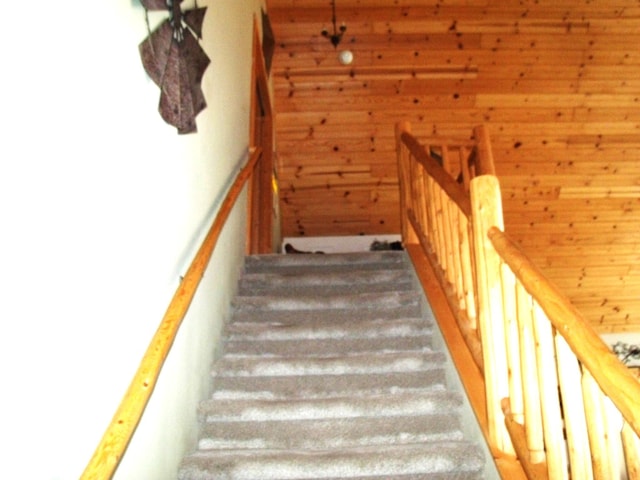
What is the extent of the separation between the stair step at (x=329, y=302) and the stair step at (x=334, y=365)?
549 millimetres

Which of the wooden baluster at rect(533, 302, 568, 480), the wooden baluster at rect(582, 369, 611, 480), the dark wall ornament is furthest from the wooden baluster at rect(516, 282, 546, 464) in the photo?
the dark wall ornament

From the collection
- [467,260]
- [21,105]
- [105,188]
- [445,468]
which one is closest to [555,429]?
[445,468]

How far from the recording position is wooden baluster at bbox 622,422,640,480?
1.00 m

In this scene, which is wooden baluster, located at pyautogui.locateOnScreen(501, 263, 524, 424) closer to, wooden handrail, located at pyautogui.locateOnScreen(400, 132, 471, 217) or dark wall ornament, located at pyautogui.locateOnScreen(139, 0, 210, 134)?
wooden handrail, located at pyautogui.locateOnScreen(400, 132, 471, 217)

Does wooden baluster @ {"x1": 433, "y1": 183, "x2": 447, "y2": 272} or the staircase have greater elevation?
wooden baluster @ {"x1": 433, "y1": 183, "x2": 447, "y2": 272}

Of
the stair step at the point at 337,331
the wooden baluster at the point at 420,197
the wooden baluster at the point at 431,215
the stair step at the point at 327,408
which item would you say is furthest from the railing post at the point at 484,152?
the stair step at the point at 327,408

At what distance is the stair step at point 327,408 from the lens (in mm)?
2316

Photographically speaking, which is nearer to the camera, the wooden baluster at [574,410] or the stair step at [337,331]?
the wooden baluster at [574,410]

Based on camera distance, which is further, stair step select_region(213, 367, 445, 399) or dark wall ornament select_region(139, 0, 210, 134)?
stair step select_region(213, 367, 445, 399)

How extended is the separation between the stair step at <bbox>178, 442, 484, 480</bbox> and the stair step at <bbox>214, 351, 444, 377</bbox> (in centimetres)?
60

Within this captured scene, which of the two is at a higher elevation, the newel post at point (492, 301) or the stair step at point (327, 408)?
the newel post at point (492, 301)

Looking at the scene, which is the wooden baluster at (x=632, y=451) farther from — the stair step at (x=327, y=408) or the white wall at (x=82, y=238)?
the stair step at (x=327, y=408)

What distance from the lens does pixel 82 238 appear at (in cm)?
117

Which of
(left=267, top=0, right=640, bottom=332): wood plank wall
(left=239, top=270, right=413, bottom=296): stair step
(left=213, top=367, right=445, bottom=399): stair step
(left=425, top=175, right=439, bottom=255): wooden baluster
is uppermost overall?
(left=267, top=0, right=640, bottom=332): wood plank wall
